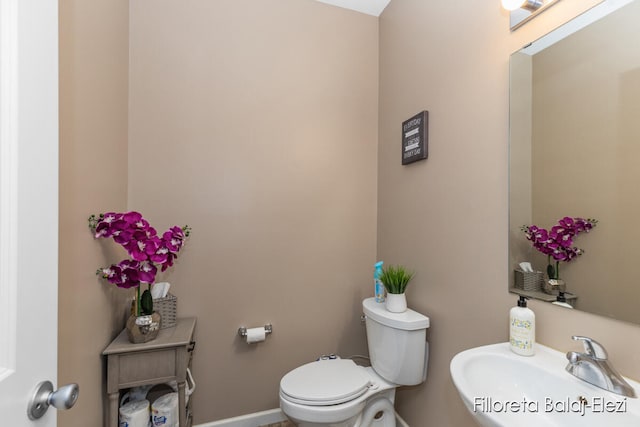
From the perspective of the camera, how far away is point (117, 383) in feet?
4.07

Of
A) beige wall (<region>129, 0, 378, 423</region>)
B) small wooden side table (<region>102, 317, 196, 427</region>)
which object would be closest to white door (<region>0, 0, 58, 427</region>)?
small wooden side table (<region>102, 317, 196, 427</region>)

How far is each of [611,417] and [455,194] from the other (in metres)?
0.87

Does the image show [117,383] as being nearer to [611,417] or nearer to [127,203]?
[127,203]

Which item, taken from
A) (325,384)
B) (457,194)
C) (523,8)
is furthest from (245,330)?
(523,8)

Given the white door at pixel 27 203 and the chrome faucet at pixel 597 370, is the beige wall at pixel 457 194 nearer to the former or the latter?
the chrome faucet at pixel 597 370

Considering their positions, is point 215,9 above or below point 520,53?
above

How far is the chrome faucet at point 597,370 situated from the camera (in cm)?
71

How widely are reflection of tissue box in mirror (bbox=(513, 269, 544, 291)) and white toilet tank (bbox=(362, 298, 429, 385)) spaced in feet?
1.62

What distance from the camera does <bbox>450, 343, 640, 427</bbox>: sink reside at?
0.69 metres

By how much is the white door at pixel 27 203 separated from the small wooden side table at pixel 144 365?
750mm

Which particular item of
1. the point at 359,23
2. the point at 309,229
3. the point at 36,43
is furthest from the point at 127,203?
the point at 359,23

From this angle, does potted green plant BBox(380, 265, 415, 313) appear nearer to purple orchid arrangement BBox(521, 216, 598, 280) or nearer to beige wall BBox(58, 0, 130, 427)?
purple orchid arrangement BBox(521, 216, 598, 280)

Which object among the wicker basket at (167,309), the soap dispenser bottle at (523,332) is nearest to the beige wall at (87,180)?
the wicker basket at (167,309)

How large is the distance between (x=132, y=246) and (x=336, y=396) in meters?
1.11
